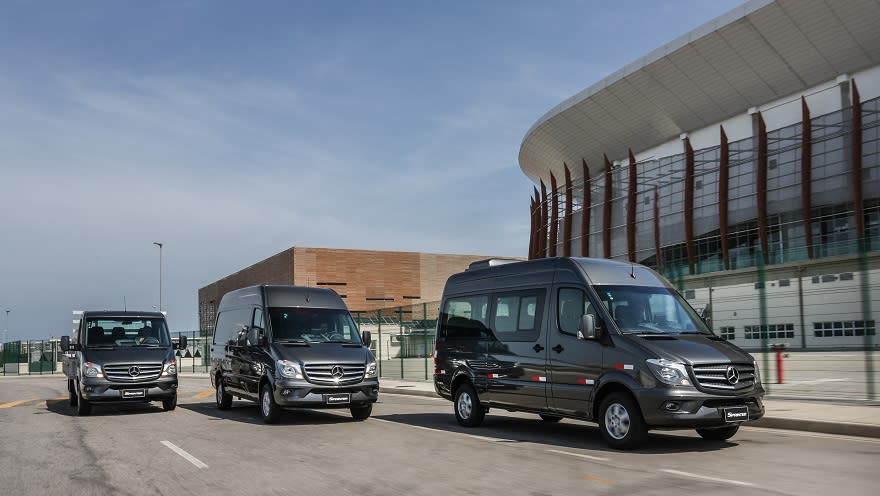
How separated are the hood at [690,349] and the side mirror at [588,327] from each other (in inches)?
19.2

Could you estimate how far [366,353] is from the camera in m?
13.9

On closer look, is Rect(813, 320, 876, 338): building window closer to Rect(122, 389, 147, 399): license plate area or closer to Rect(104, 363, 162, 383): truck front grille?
Rect(104, 363, 162, 383): truck front grille

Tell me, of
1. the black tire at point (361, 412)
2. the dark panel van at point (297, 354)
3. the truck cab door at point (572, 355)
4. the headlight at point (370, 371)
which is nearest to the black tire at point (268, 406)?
the dark panel van at point (297, 354)

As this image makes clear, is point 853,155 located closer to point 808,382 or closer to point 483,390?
point 808,382

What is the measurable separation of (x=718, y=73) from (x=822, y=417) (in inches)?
1715

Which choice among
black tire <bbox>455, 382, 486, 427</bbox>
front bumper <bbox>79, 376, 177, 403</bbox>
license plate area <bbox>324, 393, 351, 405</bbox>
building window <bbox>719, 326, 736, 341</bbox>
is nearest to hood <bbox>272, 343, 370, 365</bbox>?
license plate area <bbox>324, 393, 351, 405</bbox>

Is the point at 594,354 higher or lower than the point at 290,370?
higher

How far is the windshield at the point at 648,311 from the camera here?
1005cm

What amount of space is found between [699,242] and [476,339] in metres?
45.3

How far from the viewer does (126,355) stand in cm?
1545

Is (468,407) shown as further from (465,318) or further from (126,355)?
(126,355)

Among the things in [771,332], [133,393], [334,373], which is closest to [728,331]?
[771,332]

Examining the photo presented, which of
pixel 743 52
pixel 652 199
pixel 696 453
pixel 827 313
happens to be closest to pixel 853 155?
pixel 743 52

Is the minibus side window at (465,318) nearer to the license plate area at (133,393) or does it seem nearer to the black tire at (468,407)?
the black tire at (468,407)
